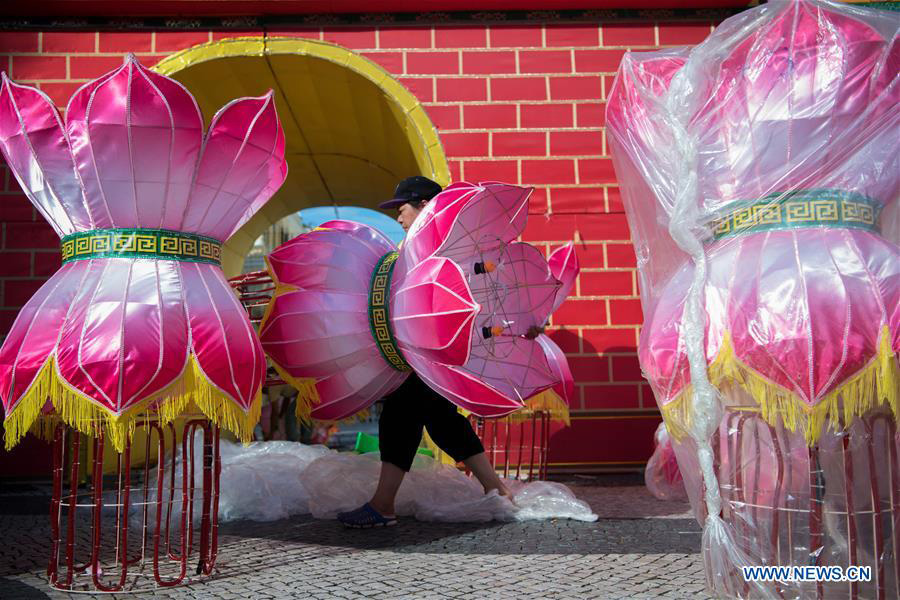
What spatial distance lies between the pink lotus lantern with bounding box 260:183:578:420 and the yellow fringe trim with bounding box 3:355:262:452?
818 mm

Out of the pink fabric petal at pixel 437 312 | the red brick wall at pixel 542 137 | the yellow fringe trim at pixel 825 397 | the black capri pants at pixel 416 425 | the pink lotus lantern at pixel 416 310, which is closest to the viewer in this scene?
the yellow fringe trim at pixel 825 397

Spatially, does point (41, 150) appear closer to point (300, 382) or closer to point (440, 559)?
point (300, 382)

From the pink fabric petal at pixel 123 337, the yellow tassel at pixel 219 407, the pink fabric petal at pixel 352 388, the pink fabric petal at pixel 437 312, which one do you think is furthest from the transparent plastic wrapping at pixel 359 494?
the pink fabric petal at pixel 123 337

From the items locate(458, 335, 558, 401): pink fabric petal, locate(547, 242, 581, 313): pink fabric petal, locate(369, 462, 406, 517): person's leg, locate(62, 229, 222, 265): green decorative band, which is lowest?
locate(369, 462, 406, 517): person's leg

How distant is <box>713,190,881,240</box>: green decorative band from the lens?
7.72 ft

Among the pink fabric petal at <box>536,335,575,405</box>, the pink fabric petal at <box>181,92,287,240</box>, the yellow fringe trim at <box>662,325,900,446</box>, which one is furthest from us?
the pink fabric petal at <box>536,335,575,405</box>

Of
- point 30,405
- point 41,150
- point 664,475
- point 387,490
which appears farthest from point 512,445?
point 41,150

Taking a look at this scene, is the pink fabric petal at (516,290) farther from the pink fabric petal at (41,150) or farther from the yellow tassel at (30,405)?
the yellow tassel at (30,405)

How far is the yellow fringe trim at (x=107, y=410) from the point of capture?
101 inches

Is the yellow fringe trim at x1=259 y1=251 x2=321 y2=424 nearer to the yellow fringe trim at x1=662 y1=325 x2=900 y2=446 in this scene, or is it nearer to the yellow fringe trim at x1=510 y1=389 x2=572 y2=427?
the yellow fringe trim at x1=510 y1=389 x2=572 y2=427

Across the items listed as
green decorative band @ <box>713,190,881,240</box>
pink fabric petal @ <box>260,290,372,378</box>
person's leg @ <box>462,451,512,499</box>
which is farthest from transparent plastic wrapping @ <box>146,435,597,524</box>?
green decorative band @ <box>713,190,881,240</box>

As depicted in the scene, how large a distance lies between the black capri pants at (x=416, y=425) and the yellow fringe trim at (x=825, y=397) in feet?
6.16

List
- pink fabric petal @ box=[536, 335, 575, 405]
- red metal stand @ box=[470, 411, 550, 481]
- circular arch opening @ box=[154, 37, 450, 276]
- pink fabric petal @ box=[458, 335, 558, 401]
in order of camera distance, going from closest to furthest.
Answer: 1. pink fabric petal @ box=[458, 335, 558, 401]
2. pink fabric petal @ box=[536, 335, 575, 405]
3. red metal stand @ box=[470, 411, 550, 481]
4. circular arch opening @ box=[154, 37, 450, 276]

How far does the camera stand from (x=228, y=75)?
20.2ft
